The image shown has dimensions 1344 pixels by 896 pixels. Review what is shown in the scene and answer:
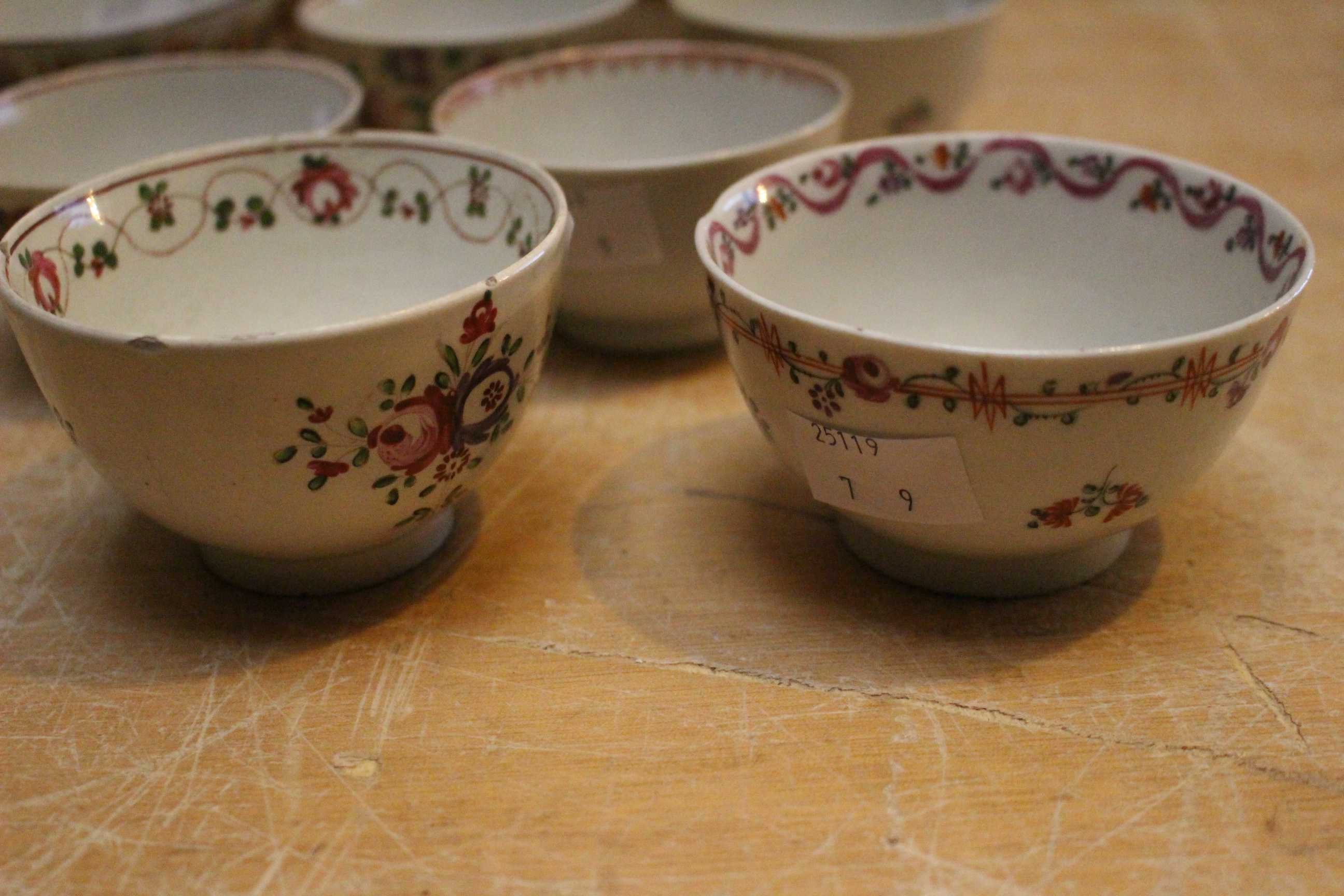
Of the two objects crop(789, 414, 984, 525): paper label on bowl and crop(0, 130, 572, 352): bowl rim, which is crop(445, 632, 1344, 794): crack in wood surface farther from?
crop(0, 130, 572, 352): bowl rim

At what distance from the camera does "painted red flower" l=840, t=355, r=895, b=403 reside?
52 cm

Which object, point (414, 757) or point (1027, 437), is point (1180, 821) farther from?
point (414, 757)

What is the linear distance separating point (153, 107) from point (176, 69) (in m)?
0.04

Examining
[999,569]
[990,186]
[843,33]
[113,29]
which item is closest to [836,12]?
[843,33]

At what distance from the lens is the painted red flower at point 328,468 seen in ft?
1.81

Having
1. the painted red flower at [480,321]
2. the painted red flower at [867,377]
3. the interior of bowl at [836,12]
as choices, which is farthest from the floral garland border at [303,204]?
the interior of bowl at [836,12]

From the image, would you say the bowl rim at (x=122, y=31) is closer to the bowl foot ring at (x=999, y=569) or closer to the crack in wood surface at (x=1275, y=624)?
the bowl foot ring at (x=999, y=569)

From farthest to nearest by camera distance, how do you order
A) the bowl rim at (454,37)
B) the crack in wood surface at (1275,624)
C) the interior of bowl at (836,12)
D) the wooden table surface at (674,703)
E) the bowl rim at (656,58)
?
the interior of bowl at (836,12) → the bowl rim at (454,37) → the bowl rim at (656,58) → the crack in wood surface at (1275,624) → the wooden table surface at (674,703)

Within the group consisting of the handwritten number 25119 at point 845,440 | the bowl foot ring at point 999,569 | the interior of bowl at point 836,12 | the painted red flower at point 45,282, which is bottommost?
the bowl foot ring at point 999,569

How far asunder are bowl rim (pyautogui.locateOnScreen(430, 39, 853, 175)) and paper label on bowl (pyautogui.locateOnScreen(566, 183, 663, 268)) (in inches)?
3.3

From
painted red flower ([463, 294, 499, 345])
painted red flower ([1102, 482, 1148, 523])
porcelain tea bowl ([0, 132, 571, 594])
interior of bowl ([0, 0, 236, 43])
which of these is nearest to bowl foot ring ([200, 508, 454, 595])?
porcelain tea bowl ([0, 132, 571, 594])

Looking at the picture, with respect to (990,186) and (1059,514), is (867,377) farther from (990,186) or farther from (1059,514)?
(990,186)

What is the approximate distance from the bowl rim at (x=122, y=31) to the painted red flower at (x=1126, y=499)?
36.0 inches

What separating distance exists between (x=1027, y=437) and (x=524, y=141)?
0.64m
